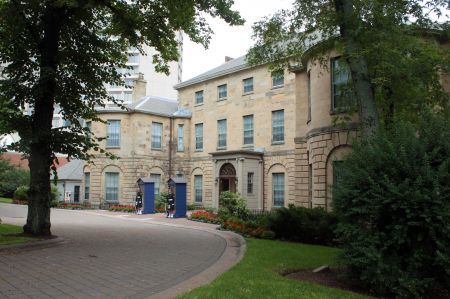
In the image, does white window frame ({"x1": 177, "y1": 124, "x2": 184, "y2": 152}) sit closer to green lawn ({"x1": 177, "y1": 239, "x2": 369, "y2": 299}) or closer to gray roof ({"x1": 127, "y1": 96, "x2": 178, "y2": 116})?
gray roof ({"x1": 127, "y1": 96, "x2": 178, "y2": 116})

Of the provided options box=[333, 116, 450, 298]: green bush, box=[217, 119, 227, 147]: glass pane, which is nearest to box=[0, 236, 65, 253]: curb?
box=[333, 116, 450, 298]: green bush

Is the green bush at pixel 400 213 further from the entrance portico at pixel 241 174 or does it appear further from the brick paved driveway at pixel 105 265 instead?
the entrance portico at pixel 241 174

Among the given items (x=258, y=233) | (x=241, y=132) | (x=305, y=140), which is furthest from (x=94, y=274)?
(x=241, y=132)

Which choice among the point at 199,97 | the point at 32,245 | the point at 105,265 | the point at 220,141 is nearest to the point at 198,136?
the point at 220,141

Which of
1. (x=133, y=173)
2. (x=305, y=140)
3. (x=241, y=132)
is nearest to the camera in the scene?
(x=305, y=140)

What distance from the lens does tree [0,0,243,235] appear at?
564 inches

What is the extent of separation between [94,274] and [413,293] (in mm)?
5909

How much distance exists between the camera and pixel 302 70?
2169 centimetres

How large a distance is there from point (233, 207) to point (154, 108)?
20.4 m

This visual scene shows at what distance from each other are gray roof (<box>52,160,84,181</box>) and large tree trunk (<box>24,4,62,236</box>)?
30.8 metres

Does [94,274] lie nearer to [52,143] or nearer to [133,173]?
[52,143]

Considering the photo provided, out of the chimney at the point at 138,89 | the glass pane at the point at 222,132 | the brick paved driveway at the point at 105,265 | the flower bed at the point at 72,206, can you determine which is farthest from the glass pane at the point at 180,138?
the brick paved driveway at the point at 105,265

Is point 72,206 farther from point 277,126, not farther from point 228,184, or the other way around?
point 277,126

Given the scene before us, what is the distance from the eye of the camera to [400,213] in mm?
7805
